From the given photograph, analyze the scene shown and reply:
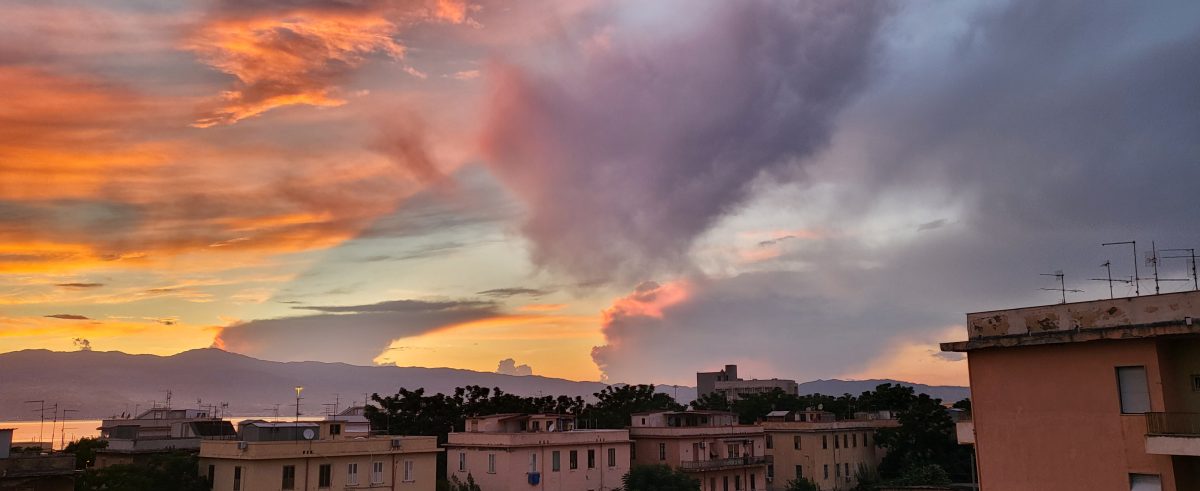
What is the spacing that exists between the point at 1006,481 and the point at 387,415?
71544 mm

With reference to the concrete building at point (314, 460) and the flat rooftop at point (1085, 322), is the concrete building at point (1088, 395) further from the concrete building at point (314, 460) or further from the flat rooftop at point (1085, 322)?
the concrete building at point (314, 460)

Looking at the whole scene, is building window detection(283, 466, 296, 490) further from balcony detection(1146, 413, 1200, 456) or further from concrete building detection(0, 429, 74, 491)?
balcony detection(1146, 413, 1200, 456)

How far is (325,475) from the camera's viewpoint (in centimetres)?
5731

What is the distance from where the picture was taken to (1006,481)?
25.4 m

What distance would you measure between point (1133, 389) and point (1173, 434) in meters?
1.58

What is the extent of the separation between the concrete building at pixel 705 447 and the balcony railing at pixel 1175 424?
56336 mm

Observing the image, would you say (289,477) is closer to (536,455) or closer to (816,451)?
(536,455)

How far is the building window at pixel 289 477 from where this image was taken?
5528 cm

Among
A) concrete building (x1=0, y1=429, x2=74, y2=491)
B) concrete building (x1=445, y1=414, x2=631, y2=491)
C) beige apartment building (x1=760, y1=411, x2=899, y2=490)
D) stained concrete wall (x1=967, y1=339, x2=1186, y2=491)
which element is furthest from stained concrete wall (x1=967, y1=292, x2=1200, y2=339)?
beige apartment building (x1=760, y1=411, x2=899, y2=490)

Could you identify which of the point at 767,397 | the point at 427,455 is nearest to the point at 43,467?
the point at 427,455

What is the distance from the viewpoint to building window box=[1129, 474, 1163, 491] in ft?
71.9

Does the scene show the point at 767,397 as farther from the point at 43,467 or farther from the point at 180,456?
the point at 43,467

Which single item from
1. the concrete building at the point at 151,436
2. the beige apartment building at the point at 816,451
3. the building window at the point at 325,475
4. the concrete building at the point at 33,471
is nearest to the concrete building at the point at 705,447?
the beige apartment building at the point at 816,451

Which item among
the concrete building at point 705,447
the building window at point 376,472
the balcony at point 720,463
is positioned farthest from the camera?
the concrete building at point 705,447
